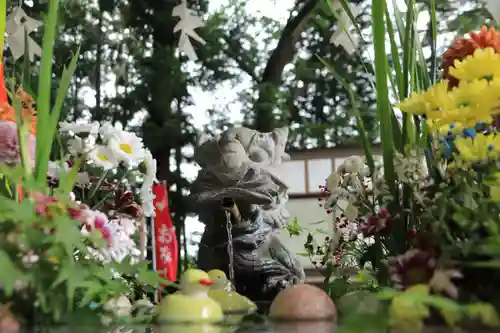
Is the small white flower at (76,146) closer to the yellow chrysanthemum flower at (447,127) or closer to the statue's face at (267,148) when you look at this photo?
the yellow chrysanthemum flower at (447,127)

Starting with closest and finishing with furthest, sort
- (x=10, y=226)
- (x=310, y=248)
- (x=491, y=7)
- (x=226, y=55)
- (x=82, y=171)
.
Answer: (x=10, y=226)
(x=82, y=171)
(x=491, y=7)
(x=310, y=248)
(x=226, y=55)

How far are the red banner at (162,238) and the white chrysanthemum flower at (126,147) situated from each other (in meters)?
1.51

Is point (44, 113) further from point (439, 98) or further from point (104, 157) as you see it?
point (439, 98)

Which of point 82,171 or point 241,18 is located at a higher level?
point 241,18

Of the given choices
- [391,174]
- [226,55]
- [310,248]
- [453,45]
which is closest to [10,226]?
[391,174]

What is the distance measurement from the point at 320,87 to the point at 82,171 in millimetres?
2574

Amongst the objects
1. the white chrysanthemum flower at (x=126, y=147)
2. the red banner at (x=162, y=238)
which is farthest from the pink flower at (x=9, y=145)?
the red banner at (x=162, y=238)

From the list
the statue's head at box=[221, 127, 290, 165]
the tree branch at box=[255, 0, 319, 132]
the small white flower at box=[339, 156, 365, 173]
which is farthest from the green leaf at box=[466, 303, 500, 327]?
the tree branch at box=[255, 0, 319, 132]

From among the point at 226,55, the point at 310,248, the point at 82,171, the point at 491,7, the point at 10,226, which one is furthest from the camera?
the point at 226,55

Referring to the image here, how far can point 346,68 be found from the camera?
3088mm

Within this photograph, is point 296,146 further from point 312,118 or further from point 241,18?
point 241,18

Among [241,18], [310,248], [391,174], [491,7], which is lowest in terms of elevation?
[310,248]

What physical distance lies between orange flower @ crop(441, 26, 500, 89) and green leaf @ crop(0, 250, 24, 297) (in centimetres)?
39

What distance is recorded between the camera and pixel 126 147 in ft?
2.26
